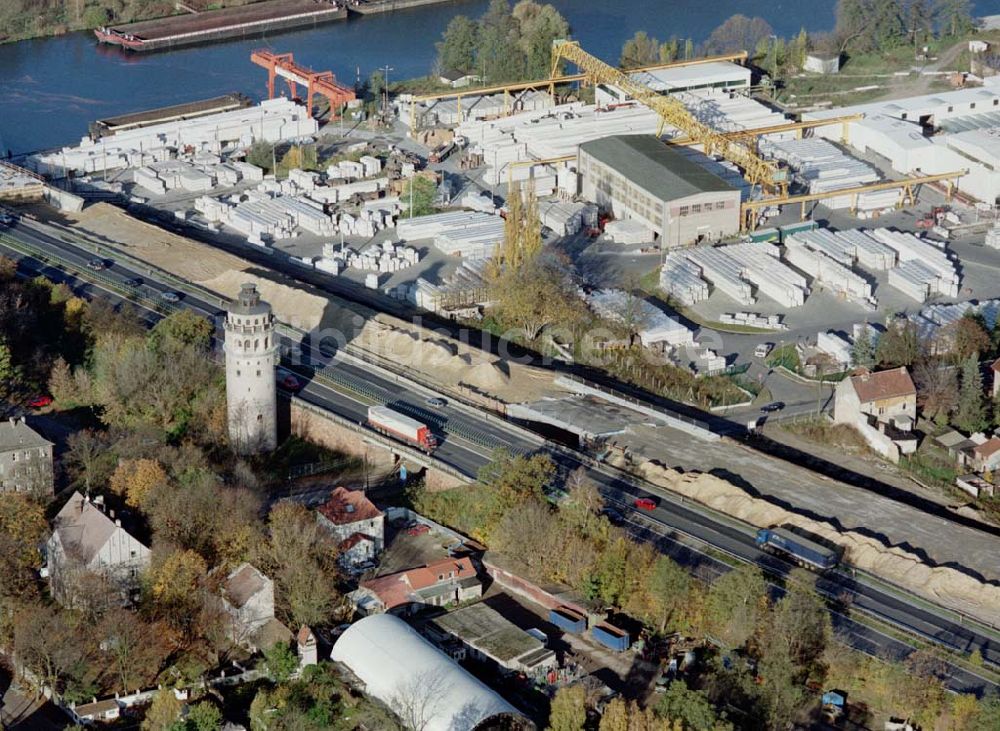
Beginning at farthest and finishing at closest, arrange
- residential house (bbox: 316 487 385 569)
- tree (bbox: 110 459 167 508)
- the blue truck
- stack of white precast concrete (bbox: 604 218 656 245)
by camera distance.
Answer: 1. stack of white precast concrete (bbox: 604 218 656 245)
2. tree (bbox: 110 459 167 508)
3. residential house (bbox: 316 487 385 569)
4. the blue truck

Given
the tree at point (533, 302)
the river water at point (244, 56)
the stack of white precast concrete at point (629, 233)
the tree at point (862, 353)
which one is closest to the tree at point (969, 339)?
the tree at point (862, 353)

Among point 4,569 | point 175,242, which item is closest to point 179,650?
point 4,569

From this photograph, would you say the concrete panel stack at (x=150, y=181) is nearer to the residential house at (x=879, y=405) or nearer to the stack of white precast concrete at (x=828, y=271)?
the stack of white precast concrete at (x=828, y=271)

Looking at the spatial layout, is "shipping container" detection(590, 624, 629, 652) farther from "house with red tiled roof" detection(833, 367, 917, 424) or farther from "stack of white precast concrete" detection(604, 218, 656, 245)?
"stack of white precast concrete" detection(604, 218, 656, 245)

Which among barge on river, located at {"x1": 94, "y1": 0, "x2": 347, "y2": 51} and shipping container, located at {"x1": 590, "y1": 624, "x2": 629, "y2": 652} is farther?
barge on river, located at {"x1": 94, "y1": 0, "x2": 347, "y2": 51}

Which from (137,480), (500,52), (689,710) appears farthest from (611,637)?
(500,52)

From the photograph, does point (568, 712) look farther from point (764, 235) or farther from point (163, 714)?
point (764, 235)

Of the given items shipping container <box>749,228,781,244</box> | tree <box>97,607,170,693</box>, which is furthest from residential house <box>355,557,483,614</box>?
shipping container <box>749,228,781,244</box>
